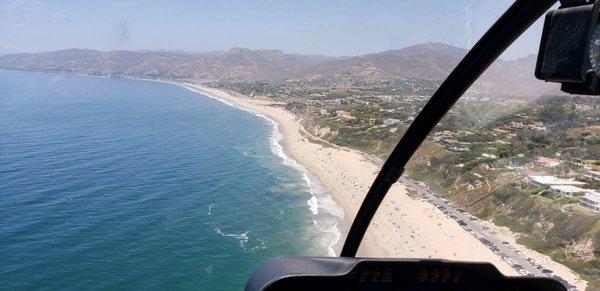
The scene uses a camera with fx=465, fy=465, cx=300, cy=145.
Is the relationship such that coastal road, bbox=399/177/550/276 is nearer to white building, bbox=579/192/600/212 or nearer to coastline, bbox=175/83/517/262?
coastline, bbox=175/83/517/262

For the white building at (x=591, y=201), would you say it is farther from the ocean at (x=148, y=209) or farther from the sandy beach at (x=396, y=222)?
the ocean at (x=148, y=209)

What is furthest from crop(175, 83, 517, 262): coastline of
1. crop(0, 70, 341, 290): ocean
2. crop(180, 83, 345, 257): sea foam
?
crop(0, 70, 341, 290): ocean

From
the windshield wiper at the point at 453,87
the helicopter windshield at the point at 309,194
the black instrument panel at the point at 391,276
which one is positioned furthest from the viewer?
the helicopter windshield at the point at 309,194

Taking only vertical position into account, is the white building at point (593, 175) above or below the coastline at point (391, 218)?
above

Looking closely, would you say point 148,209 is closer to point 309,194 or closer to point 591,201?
point 309,194

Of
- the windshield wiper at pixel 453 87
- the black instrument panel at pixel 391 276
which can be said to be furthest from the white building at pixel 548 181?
the black instrument panel at pixel 391 276

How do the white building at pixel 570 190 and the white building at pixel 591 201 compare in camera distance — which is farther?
the white building at pixel 570 190
